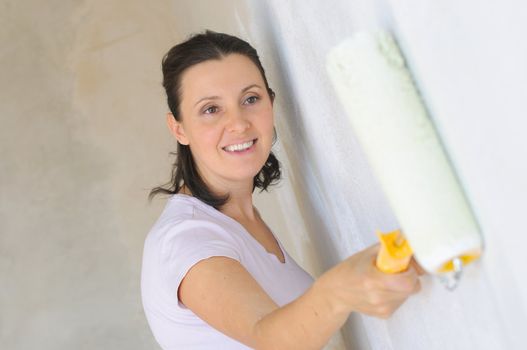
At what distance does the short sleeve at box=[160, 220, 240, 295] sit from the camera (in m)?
1.37

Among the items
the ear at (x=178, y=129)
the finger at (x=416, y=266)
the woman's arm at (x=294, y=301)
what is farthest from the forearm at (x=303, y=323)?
the ear at (x=178, y=129)

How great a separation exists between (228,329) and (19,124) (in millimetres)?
2894

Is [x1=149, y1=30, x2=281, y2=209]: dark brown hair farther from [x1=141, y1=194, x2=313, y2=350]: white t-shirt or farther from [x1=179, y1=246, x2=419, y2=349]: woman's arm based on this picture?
[x1=179, y1=246, x2=419, y2=349]: woman's arm

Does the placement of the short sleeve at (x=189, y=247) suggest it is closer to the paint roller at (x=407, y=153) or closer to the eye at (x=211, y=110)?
the eye at (x=211, y=110)

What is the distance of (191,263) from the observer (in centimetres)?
135

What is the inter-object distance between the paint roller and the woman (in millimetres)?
287

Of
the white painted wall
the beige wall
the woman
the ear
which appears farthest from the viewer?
the beige wall

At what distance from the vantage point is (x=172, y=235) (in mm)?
1495

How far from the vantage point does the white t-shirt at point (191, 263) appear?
4.64ft

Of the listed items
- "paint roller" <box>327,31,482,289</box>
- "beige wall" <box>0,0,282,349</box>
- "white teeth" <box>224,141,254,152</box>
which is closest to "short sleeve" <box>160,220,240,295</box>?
"white teeth" <box>224,141,254,152</box>

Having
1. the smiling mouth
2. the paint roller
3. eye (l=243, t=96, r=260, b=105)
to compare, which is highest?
eye (l=243, t=96, r=260, b=105)

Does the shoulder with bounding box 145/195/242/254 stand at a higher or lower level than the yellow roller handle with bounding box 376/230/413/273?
higher

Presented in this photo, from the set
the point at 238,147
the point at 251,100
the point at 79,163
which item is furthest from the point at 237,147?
the point at 79,163

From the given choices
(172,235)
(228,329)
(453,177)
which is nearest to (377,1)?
(453,177)
